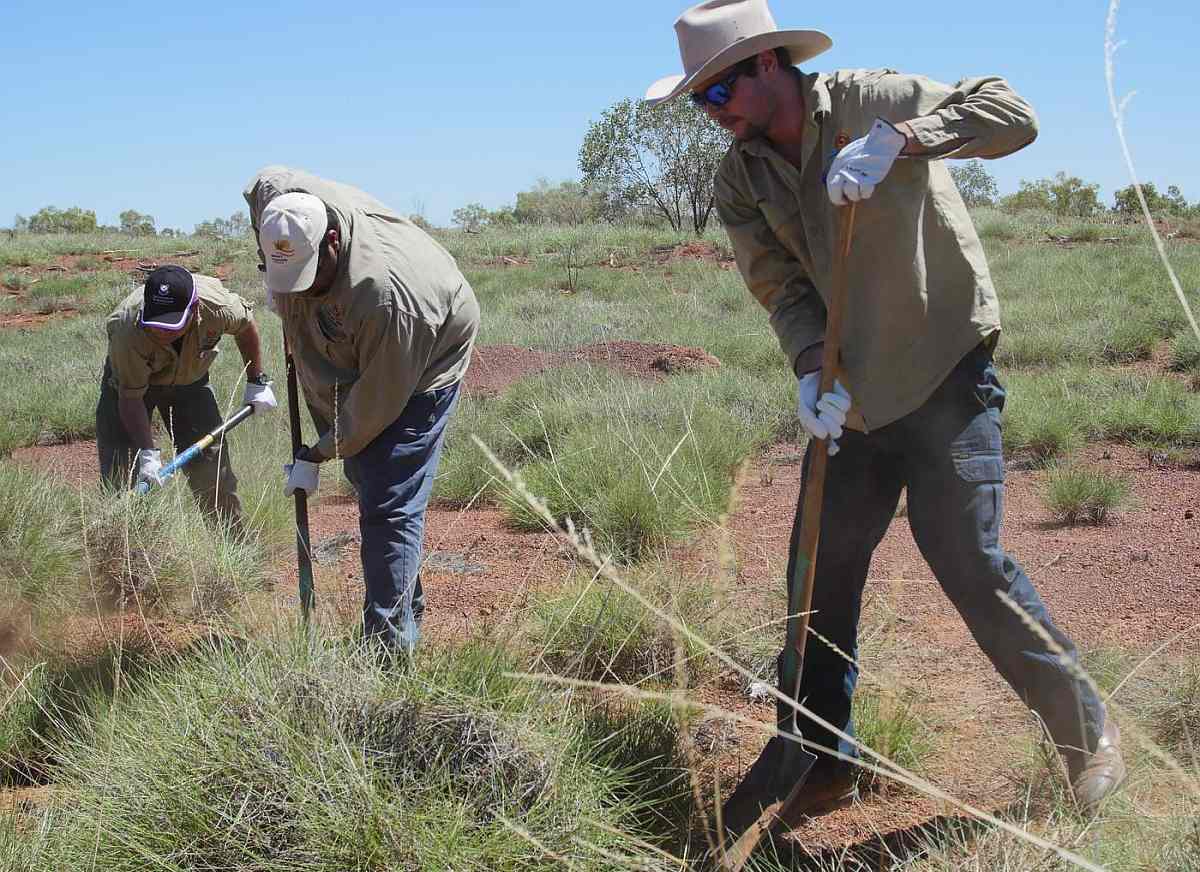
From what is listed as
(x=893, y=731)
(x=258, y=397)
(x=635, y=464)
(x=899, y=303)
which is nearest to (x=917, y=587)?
(x=635, y=464)

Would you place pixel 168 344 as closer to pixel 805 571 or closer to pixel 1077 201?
pixel 805 571

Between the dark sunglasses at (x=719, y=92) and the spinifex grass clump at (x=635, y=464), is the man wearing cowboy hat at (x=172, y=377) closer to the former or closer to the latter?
the spinifex grass clump at (x=635, y=464)

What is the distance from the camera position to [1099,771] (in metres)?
2.56

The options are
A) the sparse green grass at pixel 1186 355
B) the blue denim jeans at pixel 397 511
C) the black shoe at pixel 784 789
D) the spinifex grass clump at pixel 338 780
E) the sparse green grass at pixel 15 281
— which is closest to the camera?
the spinifex grass clump at pixel 338 780

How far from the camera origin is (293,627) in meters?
3.29

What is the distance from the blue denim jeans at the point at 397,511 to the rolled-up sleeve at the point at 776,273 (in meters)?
1.21

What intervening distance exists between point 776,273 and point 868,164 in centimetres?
61

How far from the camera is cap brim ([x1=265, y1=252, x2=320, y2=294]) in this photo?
3281 millimetres

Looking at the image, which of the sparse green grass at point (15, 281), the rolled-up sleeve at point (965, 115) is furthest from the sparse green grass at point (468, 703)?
the sparse green grass at point (15, 281)

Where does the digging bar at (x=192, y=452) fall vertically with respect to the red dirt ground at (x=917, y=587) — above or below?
above

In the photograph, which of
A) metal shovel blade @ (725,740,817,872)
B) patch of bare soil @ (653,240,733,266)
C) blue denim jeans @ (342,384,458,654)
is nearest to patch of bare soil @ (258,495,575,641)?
blue denim jeans @ (342,384,458,654)

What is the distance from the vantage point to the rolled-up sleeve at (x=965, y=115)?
2.47 meters

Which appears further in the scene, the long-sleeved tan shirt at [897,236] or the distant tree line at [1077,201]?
the distant tree line at [1077,201]

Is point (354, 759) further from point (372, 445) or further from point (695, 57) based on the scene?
point (695, 57)
